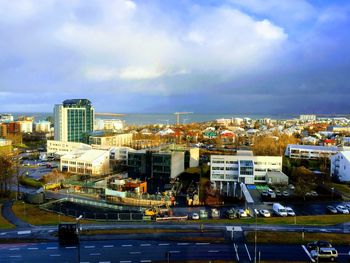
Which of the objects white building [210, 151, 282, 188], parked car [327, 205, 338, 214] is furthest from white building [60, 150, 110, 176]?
parked car [327, 205, 338, 214]

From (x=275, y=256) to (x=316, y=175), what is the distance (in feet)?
54.6

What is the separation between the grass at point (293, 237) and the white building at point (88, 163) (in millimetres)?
18613

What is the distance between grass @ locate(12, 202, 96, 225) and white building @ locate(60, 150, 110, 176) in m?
11.4

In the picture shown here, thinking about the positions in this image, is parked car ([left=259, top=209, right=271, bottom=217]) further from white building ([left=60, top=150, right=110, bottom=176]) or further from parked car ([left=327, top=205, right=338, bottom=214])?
white building ([left=60, top=150, right=110, bottom=176])

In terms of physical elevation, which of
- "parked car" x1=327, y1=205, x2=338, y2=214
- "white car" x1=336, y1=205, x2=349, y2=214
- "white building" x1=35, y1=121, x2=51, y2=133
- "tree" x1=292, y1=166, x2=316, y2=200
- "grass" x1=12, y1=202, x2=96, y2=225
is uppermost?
"white building" x1=35, y1=121, x2=51, y2=133

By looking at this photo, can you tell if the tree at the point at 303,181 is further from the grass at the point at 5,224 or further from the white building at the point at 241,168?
the grass at the point at 5,224

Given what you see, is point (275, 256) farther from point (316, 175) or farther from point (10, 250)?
point (316, 175)

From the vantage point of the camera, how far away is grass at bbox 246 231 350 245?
39.9 ft

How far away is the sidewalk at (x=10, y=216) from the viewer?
14.3 m

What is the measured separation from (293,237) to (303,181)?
1162cm

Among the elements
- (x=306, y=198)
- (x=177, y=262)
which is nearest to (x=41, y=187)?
(x=177, y=262)

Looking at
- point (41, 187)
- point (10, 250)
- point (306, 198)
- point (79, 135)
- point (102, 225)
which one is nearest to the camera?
point (10, 250)

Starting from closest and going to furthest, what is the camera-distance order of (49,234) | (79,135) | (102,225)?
(49,234)
(102,225)
(79,135)

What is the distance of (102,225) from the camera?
46.2ft
